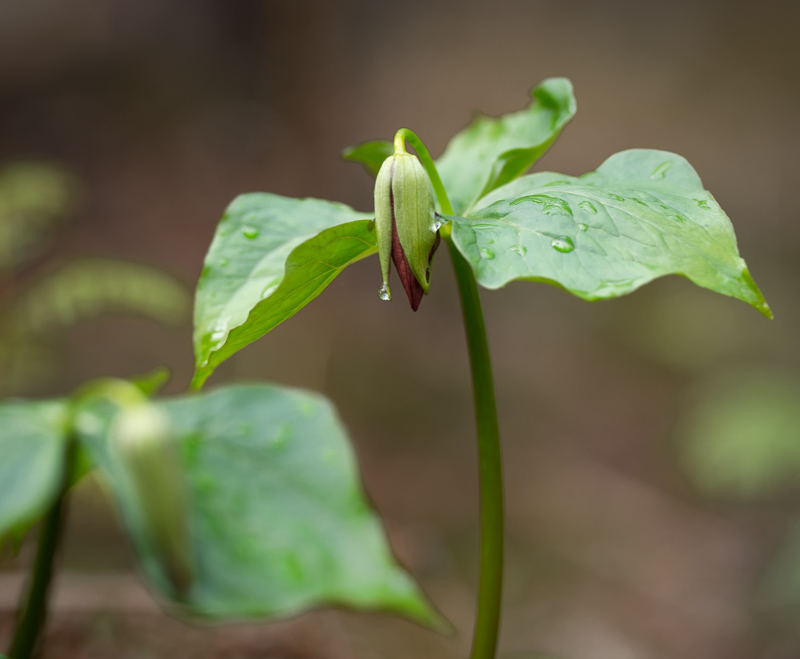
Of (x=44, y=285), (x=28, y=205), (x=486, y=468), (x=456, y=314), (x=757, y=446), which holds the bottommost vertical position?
(x=456, y=314)

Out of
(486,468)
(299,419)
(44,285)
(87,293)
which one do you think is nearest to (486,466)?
(486,468)

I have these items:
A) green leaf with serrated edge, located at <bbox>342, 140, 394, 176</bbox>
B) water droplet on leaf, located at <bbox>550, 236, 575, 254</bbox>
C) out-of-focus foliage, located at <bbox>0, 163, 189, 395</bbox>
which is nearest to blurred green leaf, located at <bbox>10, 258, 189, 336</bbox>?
out-of-focus foliage, located at <bbox>0, 163, 189, 395</bbox>

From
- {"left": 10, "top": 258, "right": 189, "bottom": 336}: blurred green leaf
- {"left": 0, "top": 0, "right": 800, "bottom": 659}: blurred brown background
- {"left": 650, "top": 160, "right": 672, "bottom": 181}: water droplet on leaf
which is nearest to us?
{"left": 650, "top": 160, "right": 672, "bottom": 181}: water droplet on leaf

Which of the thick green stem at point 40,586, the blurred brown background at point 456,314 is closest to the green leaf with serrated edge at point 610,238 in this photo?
the thick green stem at point 40,586

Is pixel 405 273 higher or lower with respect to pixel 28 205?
higher

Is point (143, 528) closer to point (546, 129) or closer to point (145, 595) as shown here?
point (546, 129)

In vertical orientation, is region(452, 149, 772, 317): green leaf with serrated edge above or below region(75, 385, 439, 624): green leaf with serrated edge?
above

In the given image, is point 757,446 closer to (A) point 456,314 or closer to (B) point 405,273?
(B) point 405,273

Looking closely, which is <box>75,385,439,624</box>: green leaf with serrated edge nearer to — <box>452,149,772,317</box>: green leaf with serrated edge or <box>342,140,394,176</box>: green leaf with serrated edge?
<box>452,149,772,317</box>: green leaf with serrated edge
